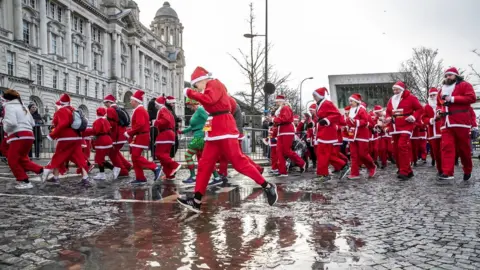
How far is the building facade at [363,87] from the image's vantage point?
3912 cm

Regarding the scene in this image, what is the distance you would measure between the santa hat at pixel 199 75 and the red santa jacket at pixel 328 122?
369 centimetres

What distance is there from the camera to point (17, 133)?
809 cm

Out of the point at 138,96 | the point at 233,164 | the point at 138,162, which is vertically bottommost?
the point at 138,162

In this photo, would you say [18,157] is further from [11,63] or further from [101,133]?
[11,63]

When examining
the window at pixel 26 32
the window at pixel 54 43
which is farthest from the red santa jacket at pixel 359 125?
the window at pixel 54 43

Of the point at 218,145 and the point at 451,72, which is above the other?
the point at 451,72

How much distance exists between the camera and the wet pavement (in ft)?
10.4

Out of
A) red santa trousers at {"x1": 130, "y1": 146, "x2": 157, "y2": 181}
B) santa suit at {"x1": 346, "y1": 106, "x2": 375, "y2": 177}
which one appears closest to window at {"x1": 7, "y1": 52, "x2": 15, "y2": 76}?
red santa trousers at {"x1": 130, "y1": 146, "x2": 157, "y2": 181}

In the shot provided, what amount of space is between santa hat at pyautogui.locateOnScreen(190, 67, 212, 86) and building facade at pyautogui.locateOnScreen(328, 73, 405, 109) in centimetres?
3444

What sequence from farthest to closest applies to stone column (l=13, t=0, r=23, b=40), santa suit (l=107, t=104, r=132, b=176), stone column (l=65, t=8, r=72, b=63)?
stone column (l=65, t=8, r=72, b=63) < stone column (l=13, t=0, r=23, b=40) < santa suit (l=107, t=104, r=132, b=176)

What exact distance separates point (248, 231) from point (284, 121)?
20.1ft

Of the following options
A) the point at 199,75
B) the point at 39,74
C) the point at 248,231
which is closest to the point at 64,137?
the point at 199,75

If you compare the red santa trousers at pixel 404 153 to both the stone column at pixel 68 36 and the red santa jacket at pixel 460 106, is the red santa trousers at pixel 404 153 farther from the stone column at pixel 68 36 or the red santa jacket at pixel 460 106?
the stone column at pixel 68 36

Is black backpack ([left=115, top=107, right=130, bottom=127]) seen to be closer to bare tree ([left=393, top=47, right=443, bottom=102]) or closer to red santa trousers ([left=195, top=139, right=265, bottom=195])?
red santa trousers ([left=195, top=139, right=265, bottom=195])
